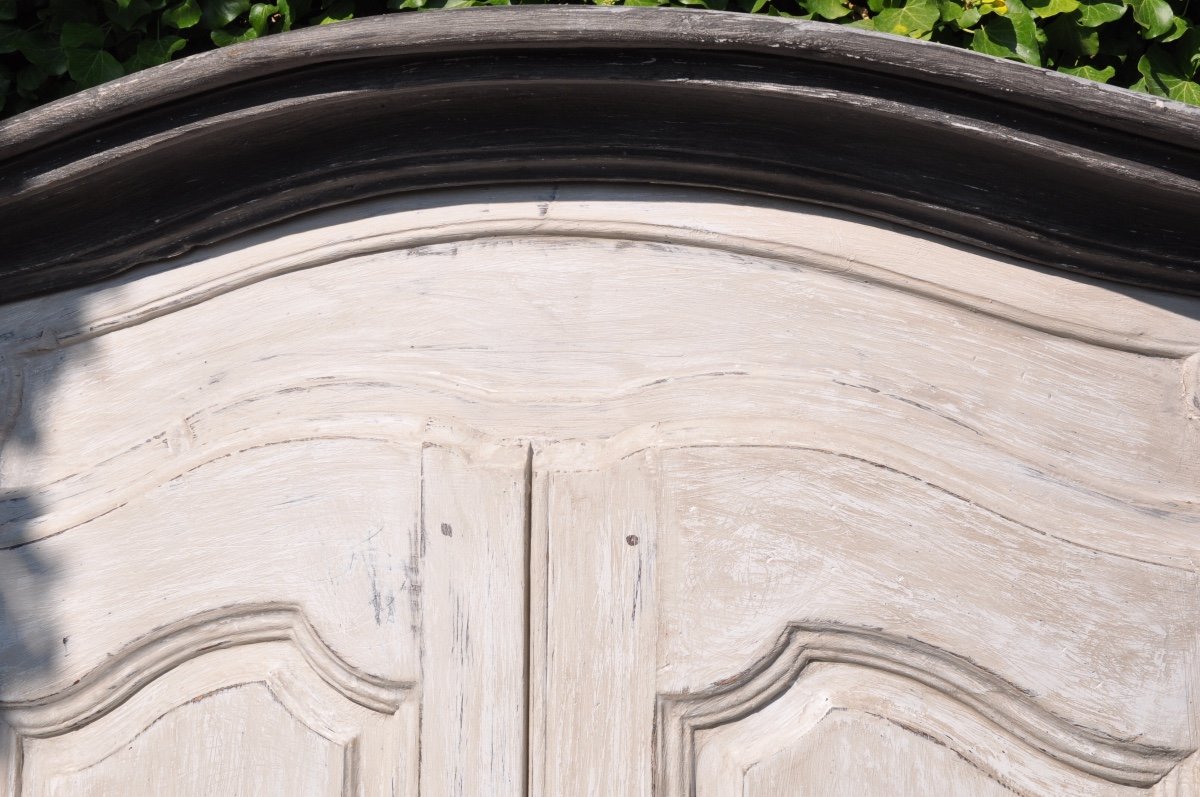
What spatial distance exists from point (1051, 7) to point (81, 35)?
1.25 m

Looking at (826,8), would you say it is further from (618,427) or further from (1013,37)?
(618,427)

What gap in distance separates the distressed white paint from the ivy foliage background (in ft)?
1.15

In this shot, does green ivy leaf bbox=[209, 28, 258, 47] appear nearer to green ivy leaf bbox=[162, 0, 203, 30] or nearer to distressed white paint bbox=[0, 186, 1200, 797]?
green ivy leaf bbox=[162, 0, 203, 30]

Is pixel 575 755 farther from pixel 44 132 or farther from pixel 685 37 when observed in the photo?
pixel 44 132

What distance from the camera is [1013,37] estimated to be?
1095 mm

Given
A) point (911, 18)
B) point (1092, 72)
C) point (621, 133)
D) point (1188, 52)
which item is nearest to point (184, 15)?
point (621, 133)

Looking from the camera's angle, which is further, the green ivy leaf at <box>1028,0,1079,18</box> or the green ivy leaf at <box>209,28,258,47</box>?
the green ivy leaf at <box>209,28,258,47</box>

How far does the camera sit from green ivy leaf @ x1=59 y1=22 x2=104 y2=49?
116cm

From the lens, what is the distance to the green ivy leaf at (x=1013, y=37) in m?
1.09

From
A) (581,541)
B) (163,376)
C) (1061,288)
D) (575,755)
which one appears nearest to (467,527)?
(581,541)

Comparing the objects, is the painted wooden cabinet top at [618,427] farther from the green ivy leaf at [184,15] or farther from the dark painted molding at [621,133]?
the green ivy leaf at [184,15]

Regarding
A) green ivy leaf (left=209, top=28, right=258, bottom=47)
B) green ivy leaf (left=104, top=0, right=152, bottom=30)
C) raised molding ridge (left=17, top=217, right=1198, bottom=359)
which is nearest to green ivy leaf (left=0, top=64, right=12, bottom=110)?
green ivy leaf (left=104, top=0, right=152, bottom=30)

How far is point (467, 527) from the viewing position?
95 centimetres

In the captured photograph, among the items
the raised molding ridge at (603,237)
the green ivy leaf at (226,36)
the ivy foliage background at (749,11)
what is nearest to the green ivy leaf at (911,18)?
the ivy foliage background at (749,11)
